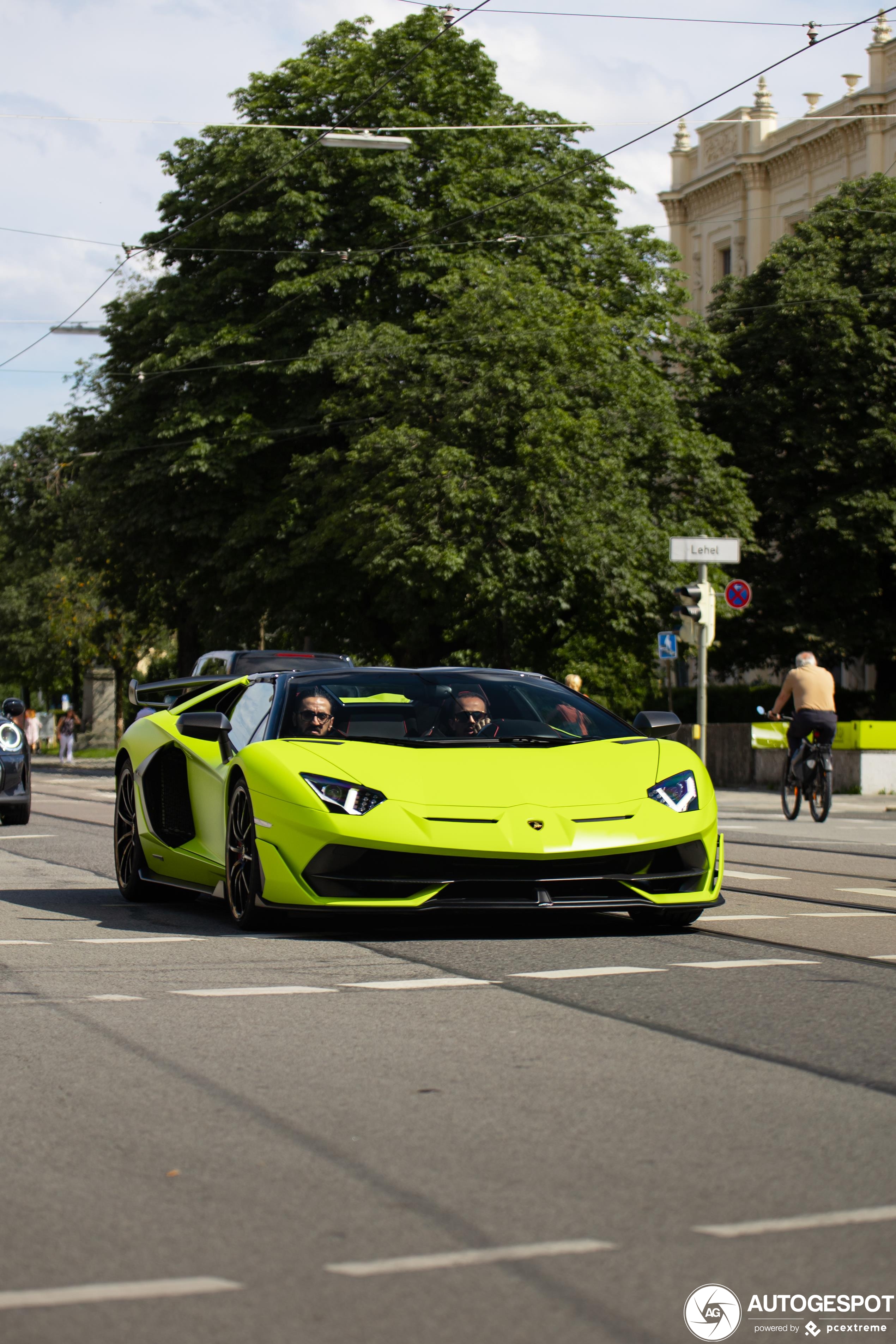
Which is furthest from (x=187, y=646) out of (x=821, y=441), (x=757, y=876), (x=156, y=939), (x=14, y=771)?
(x=156, y=939)

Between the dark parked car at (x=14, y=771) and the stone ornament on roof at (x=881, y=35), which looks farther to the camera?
the stone ornament on roof at (x=881, y=35)

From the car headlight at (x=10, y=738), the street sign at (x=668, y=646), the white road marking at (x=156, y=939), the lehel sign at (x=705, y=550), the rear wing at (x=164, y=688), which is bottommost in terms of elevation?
the white road marking at (x=156, y=939)

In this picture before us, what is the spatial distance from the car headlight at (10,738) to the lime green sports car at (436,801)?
799 centimetres

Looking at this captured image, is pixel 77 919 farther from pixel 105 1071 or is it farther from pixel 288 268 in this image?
pixel 288 268

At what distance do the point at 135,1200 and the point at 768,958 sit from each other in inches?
177

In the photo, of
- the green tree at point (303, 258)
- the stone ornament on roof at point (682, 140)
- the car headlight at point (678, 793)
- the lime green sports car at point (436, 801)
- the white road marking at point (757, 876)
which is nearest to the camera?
the lime green sports car at point (436, 801)

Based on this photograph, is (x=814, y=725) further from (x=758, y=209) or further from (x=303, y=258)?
(x=758, y=209)

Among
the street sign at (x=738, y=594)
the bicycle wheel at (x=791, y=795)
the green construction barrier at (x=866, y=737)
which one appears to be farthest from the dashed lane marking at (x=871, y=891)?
the green construction barrier at (x=866, y=737)

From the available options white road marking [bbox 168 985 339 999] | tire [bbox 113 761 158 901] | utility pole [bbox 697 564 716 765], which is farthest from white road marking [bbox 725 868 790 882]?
utility pole [bbox 697 564 716 765]

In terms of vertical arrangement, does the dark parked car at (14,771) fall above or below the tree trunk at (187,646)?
below

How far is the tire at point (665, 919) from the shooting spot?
8.87 metres

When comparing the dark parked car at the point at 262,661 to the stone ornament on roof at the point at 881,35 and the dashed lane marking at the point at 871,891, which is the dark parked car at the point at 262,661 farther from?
the stone ornament on roof at the point at 881,35

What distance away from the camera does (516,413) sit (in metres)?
33.2

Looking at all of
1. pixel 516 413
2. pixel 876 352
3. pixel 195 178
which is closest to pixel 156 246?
pixel 195 178
